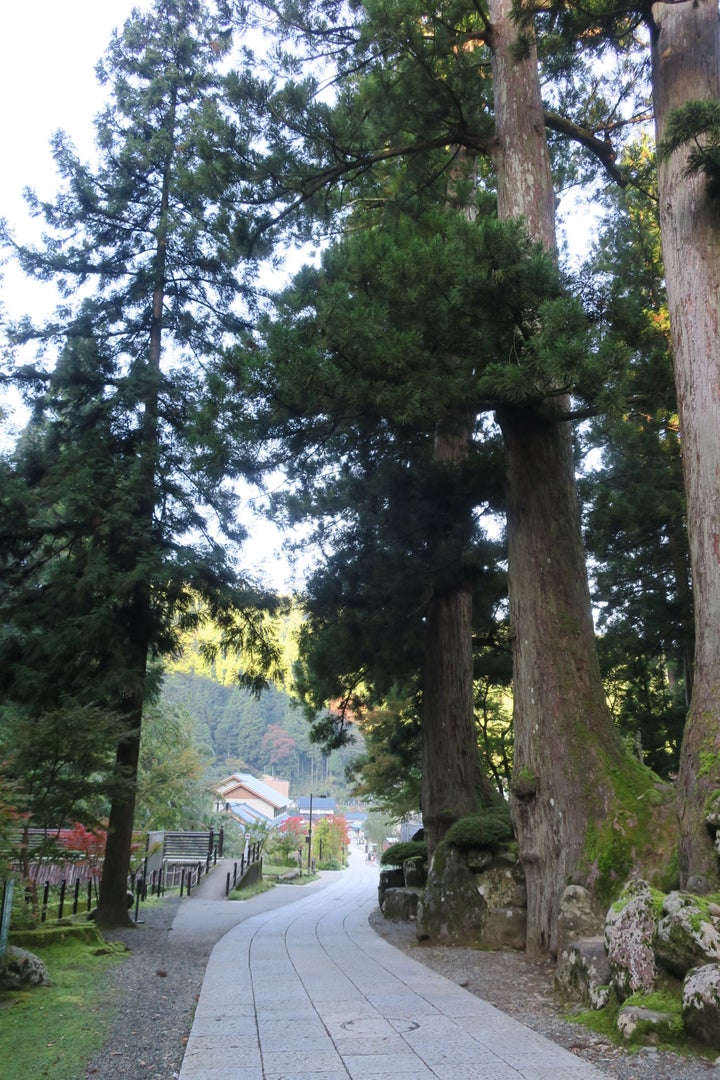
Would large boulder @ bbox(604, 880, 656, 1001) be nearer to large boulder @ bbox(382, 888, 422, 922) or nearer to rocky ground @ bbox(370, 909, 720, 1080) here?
rocky ground @ bbox(370, 909, 720, 1080)

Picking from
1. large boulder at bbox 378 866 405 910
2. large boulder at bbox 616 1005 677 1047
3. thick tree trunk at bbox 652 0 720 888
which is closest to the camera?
large boulder at bbox 616 1005 677 1047

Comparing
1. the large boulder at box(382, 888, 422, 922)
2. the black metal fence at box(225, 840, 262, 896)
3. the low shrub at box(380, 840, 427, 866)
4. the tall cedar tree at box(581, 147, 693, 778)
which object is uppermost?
the tall cedar tree at box(581, 147, 693, 778)

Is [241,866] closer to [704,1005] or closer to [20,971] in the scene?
[20,971]

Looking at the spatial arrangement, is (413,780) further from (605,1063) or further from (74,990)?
(605,1063)

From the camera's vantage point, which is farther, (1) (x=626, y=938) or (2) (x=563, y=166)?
(2) (x=563, y=166)

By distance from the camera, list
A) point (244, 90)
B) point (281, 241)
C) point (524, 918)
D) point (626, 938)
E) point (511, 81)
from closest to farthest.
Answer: point (626, 938) < point (524, 918) < point (244, 90) < point (511, 81) < point (281, 241)

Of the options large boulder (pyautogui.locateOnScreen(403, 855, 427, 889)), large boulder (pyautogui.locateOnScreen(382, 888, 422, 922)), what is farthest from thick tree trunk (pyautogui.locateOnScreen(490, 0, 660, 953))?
large boulder (pyautogui.locateOnScreen(403, 855, 427, 889))

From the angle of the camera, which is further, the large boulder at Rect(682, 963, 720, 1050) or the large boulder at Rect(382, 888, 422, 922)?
the large boulder at Rect(382, 888, 422, 922)

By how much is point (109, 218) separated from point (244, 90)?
17.8 ft

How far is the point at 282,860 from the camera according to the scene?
113 feet

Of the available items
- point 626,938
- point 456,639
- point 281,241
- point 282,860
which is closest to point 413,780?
point 456,639

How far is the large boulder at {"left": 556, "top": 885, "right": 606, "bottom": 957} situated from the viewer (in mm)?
5884

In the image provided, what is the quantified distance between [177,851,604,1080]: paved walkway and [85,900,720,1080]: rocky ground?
6.8 inches

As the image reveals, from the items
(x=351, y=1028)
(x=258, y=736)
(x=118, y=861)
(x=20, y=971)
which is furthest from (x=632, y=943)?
(x=258, y=736)
